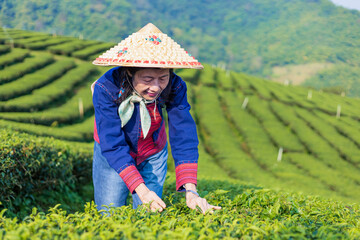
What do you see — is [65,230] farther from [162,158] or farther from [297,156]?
[297,156]

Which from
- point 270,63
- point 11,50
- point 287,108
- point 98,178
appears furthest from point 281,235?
point 270,63

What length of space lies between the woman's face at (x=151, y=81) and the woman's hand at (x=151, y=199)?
66cm

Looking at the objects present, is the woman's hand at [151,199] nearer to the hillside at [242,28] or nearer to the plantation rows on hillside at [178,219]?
the plantation rows on hillside at [178,219]

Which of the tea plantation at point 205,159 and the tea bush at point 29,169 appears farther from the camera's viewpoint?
the tea bush at point 29,169

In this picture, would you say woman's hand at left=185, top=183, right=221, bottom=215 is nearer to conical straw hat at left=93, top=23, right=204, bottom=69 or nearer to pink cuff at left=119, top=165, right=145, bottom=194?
pink cuff at left=119, top=165, right=145, bottom=194

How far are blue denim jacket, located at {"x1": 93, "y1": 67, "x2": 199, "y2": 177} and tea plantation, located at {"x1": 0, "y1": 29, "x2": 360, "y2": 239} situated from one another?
37 centimetres

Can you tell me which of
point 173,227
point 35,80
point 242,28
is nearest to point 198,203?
point 173,227

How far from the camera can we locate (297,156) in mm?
17422

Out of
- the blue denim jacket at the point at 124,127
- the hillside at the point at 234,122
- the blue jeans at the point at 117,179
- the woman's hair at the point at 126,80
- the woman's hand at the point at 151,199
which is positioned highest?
the woman's hair at the point at 126,80

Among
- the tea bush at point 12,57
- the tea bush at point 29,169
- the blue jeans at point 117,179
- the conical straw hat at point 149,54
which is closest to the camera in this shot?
the conical straw hat at point 149,54

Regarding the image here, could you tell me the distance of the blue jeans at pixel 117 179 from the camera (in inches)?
106

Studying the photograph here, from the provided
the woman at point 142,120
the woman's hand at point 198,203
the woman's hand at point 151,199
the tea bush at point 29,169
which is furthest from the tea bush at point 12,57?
the woman's hand at point 198,203

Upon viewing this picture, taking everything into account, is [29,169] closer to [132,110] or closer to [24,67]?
[132,110]

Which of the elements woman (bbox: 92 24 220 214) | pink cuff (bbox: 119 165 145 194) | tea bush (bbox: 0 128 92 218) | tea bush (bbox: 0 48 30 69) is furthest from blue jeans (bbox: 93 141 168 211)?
tea bush (bbox: 0 48 30 69)
